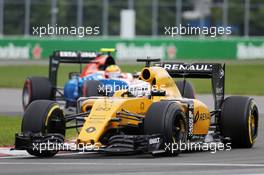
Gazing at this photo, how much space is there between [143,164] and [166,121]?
44.7 inches

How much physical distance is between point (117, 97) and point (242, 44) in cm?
4363

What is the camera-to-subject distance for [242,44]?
193 feet

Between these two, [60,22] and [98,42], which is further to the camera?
[60,22]

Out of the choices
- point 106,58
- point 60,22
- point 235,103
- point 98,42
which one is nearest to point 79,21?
point 60,22

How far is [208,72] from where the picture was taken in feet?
57.2

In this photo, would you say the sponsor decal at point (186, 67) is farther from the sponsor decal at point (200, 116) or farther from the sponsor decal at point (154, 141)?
the sponsor decal at point (154, 141)

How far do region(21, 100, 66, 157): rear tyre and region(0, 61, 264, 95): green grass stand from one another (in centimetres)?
1933

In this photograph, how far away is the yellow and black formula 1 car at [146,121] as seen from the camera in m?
14.6

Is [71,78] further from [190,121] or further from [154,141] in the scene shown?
[154,141]

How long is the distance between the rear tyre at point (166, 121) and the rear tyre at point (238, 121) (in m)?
1.72

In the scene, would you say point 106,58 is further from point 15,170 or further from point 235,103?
point 15,170

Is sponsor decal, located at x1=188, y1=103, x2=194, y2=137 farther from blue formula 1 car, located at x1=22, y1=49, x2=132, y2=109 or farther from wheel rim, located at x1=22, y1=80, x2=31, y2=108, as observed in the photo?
wheel rim, located at x1=22, y1=80, x2=31, y2=108

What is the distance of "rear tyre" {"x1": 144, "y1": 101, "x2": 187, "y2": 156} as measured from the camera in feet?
47.9

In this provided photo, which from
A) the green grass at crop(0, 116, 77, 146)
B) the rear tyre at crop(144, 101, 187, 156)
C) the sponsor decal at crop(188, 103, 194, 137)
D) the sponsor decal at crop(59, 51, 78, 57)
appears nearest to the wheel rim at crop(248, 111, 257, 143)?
the sponsor decal at crop(188, 103, 194, 137)
